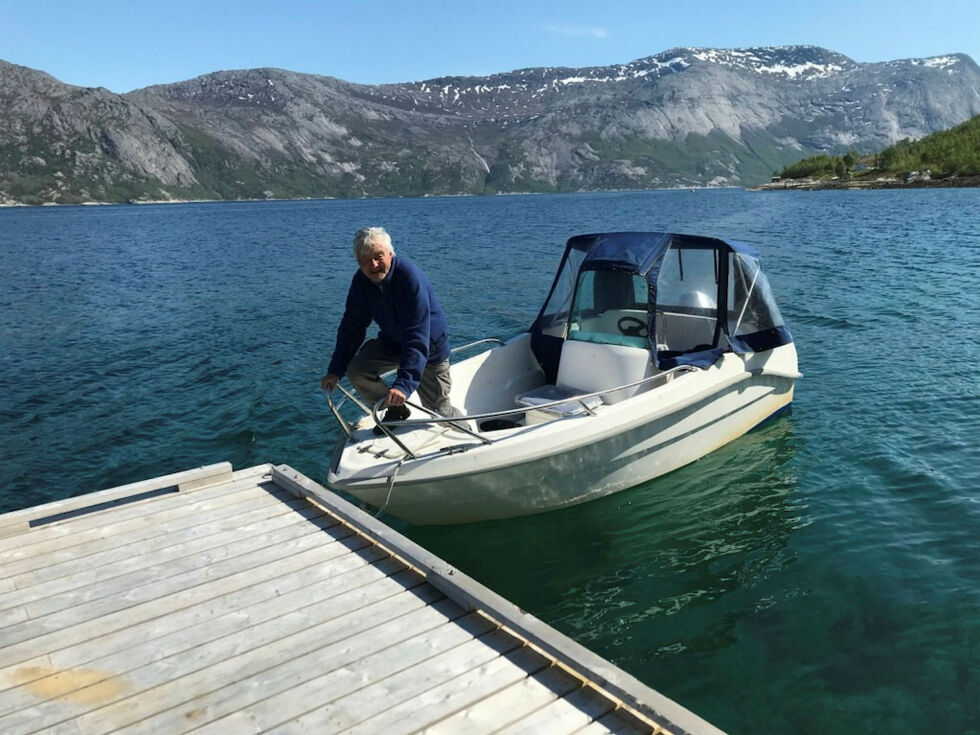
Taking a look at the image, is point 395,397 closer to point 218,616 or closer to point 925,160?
point 218,616

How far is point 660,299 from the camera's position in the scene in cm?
1193

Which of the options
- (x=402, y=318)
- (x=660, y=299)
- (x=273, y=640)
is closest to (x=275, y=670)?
(x=273, y=640)

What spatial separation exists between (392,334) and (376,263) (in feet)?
3.17

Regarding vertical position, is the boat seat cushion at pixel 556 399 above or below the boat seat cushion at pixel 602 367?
below

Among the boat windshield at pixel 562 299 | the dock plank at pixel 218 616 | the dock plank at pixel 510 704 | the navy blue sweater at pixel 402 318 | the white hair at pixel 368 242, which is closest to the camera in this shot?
the dock plank at pixel 510 704

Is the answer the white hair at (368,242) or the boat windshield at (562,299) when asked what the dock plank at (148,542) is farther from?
the boat windshield at (562,299)

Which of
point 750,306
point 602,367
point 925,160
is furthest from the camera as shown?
point 925,160

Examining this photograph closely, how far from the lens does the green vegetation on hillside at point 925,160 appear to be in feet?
358

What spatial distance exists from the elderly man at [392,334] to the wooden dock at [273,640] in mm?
1656

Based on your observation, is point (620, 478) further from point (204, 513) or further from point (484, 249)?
point (484, 249)

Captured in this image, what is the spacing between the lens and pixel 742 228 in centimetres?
5416

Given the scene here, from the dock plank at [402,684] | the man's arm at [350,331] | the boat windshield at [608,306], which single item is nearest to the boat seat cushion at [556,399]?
the boat windshield at [608,306]

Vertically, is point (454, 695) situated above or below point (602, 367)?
below

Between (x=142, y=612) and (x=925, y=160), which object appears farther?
(x=925, y=160)
